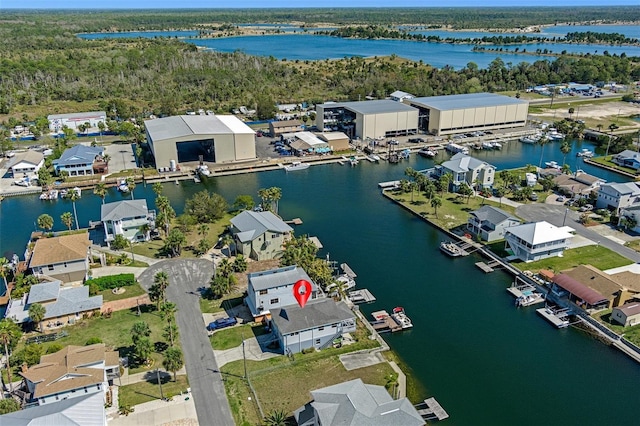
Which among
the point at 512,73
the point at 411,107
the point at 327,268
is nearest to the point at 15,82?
the point at 411,107

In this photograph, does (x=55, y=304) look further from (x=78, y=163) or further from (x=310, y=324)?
(x=78, y=163)

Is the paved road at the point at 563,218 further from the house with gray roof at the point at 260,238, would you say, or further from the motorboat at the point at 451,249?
the house with gray roof at the point at 260,238

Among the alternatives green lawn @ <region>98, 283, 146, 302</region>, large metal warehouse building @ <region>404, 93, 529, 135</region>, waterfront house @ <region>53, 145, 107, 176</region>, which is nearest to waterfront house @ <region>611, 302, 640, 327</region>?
green lawn @ <region>98, 283, 146, 302</region>

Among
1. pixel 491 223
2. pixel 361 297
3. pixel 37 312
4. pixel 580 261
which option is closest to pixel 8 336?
pixel 37 312

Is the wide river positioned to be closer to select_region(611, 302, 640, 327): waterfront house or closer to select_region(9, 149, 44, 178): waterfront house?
select_region(611, 302, 640, 327): waterfront house

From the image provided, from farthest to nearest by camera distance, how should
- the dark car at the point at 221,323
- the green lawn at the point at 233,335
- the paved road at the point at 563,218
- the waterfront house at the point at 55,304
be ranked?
the paved road at the point at 563,218 → the waterfront house at the point at 55,304 → the dark car at the point at 221,323 → the green lawn at the point at 233,335

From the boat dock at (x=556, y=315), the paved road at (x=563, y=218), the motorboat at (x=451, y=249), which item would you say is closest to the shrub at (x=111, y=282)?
the motorboat at (x=451, y=249)

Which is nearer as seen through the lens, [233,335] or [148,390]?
[148,390]
